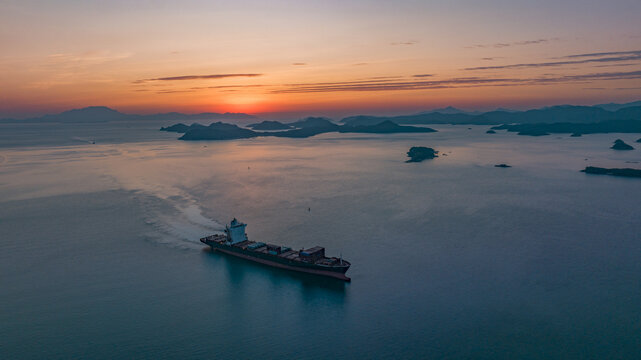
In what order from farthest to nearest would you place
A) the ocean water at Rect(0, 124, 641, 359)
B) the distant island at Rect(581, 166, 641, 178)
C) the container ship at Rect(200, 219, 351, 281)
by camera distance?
1. the distant island at Rect(581, 166, 641, 178)
2. the container ship at Rect(200, 219, 351, 281)
3. the ocean water at Rect(0, 124, 641, 359)

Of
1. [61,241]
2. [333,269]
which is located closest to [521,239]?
[333,269]

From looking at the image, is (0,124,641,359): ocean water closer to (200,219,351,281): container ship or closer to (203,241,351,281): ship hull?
(203,241,351,281): ship hull

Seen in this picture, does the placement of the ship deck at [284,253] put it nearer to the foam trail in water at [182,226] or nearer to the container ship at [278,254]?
the container ship at [278,254]

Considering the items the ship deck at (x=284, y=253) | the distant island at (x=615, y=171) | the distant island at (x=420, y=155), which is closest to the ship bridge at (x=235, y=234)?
the ship deck at (x=284, y=253)

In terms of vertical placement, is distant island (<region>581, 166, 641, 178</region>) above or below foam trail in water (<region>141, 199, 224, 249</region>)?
above

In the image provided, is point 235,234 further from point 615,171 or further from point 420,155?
point 420,155

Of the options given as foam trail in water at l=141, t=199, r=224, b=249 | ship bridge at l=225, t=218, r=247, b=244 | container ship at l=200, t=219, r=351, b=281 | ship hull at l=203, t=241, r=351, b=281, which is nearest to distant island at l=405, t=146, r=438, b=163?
foam trail in water at l=141, t=199, r=224, b=249
